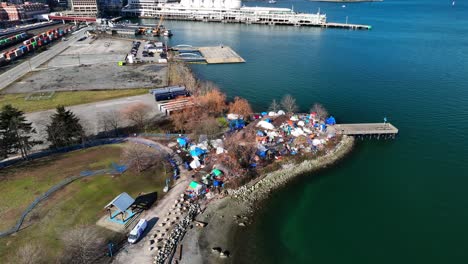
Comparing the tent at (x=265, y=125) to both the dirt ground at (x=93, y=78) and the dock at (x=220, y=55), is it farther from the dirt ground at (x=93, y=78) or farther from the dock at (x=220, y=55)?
the dock at (x=220, y=55)

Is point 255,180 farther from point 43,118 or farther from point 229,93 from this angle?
point 43,118

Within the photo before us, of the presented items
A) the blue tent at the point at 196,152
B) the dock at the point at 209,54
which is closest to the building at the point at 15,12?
the dock at the point at 209,54

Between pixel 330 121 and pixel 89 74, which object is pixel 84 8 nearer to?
pixel 89 74

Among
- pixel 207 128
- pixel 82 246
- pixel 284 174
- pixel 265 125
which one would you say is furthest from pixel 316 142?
pixel 82 246

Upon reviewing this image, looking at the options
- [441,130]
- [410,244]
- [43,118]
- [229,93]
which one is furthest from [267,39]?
[410,244]

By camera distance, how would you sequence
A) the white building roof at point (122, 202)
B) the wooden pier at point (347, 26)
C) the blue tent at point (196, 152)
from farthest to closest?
the wooden pier at point (347, 26), the blue tent at point (196, 152), the white building roof at point (122, 202)

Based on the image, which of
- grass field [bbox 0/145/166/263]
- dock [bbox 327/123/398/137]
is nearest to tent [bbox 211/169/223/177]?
grass field [bbox 0/145/166/263]
